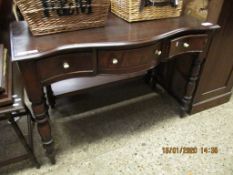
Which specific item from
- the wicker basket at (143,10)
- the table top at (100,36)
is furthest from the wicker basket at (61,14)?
the wicker basket at (143,10)

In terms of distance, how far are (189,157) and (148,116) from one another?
437 mm

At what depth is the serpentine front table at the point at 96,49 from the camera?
887 millimetres

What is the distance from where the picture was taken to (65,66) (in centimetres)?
93

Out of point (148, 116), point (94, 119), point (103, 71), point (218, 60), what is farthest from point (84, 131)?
point (218, 60)

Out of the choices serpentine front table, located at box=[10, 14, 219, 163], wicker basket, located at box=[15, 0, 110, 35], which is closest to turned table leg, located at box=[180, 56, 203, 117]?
serpentine front table, located at box=[10, 14, 219, 163]

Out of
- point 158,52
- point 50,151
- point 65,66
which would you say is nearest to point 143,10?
point 158,52

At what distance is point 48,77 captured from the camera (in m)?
0.94

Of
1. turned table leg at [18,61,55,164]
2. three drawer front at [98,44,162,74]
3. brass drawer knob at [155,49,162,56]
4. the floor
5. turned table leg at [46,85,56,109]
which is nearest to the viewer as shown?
turned table leg at [18,61,55,164]

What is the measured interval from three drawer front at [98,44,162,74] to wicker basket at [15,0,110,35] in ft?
0.68

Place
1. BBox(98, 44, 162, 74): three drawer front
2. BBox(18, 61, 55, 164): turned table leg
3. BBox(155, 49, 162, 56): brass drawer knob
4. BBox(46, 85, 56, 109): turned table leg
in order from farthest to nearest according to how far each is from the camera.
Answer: BBox(46, 85, 56, 109): turned table leg, BBox(155, 49, 162, 56): brass drawer knob, BBox(98, 44, 162, 74): three drawer front, BBox(18, 61, 55, 164): turned table leg

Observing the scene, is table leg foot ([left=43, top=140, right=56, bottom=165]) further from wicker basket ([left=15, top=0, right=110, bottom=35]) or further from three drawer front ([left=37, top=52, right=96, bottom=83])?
wicker basket ([left=15, top=0, right=110, bottom=35])

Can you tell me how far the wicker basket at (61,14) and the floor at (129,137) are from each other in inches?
30.8

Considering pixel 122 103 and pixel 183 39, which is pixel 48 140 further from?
pixel 183 39

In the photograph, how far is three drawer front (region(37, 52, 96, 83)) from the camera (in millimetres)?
904
